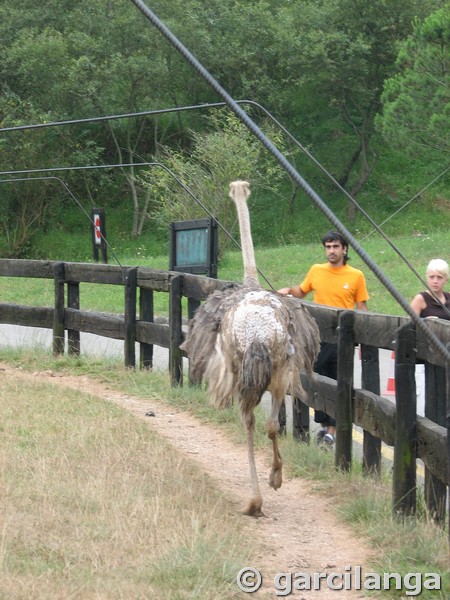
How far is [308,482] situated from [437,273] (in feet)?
6.45

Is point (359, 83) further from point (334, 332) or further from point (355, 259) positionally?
point (334, 332)

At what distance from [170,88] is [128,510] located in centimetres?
3099

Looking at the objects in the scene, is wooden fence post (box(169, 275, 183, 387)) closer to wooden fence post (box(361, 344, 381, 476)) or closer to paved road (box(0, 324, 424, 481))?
paved road (box(0, 324, 424, 481))

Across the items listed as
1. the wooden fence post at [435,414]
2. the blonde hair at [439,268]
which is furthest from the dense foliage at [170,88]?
the wooden fence post at [435,414]

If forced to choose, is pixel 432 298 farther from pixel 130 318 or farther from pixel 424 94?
pixel 424 94

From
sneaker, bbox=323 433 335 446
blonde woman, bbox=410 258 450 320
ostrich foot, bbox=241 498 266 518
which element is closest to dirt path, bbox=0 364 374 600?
ostrich foot, bbox=241 498 266 518

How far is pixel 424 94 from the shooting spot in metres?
20.5

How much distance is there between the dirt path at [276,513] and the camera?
5105mm

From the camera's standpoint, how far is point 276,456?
6.30m

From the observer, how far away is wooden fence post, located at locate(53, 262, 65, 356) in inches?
452

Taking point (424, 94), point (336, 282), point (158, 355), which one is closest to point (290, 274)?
point (424, 94)

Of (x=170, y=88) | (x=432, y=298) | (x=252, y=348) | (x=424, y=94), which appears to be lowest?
(x=252, y=348)

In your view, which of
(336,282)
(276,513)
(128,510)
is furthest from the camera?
(336,282)

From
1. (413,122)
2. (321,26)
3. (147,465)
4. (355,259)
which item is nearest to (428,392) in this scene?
(147,465)
